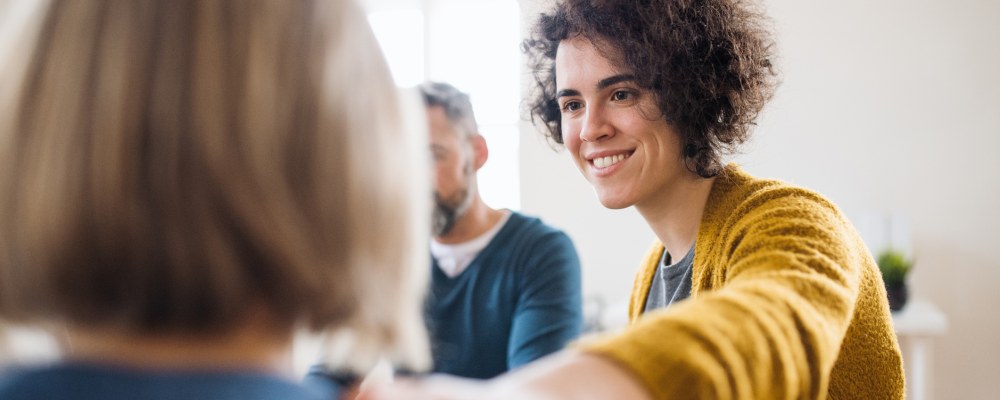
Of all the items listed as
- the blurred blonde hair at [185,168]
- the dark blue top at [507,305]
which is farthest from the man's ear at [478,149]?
the blurred blonde hair at [185,168]

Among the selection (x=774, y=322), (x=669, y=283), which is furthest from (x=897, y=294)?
(x=774, y=322)

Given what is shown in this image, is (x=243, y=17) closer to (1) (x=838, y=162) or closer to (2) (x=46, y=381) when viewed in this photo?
(2) (x=46, y=381)

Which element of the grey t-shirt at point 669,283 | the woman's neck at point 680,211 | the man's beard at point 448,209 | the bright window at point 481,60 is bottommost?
the grey t-shirt at point 669,283

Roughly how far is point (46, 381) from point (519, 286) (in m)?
1.37

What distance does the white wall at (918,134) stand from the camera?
3.46m

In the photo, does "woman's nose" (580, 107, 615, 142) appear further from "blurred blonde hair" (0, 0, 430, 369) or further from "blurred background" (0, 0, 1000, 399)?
"blurred background" (0, 0, 1000, 399)

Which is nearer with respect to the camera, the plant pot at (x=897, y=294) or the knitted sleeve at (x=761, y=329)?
the knitted sleeve at (x=761, y=329)

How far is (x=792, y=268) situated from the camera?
2.35 ft

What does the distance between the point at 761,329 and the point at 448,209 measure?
139 centimetres

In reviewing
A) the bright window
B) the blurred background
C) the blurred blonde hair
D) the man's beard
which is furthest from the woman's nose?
the bright window

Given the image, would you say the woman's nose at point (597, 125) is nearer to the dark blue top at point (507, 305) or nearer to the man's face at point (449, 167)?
the dark blue top at point (507, 305)

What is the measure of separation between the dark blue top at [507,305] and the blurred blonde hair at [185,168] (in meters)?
1.22

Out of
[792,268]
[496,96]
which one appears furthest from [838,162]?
[792,268]

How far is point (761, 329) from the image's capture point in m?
0.58
